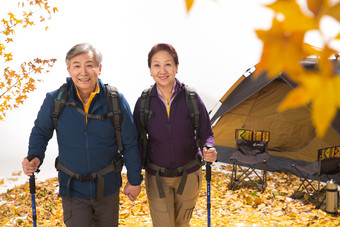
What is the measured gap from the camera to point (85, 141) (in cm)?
226

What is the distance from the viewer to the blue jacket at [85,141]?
2.27 metres

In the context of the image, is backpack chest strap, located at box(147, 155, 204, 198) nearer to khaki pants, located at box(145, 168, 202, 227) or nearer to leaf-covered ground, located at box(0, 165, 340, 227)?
khaki pants, located at box(145, 168, 202, 227)

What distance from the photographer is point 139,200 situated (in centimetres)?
480

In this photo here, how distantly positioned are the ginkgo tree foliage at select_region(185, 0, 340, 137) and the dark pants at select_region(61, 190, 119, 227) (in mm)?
2057

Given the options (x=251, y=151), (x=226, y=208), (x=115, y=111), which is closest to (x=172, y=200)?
(x=115, y=111)

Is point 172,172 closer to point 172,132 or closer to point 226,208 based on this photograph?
point 172,132

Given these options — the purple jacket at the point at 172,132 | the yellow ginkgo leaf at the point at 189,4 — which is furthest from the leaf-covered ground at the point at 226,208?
the yellow ginkgo leaf at the point at 189,4

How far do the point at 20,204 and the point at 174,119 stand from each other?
11.2 feet

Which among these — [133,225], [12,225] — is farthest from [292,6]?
[12,225]

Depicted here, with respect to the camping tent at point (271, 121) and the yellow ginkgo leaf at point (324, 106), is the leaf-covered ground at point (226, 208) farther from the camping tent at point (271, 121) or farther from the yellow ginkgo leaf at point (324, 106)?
the yellow ginkgo leaf at point (324, 106)

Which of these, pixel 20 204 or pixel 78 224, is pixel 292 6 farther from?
pixel 20 204

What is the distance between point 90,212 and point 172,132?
822 millimetres

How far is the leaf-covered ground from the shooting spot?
405cm

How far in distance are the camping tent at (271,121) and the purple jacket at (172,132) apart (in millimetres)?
3269
